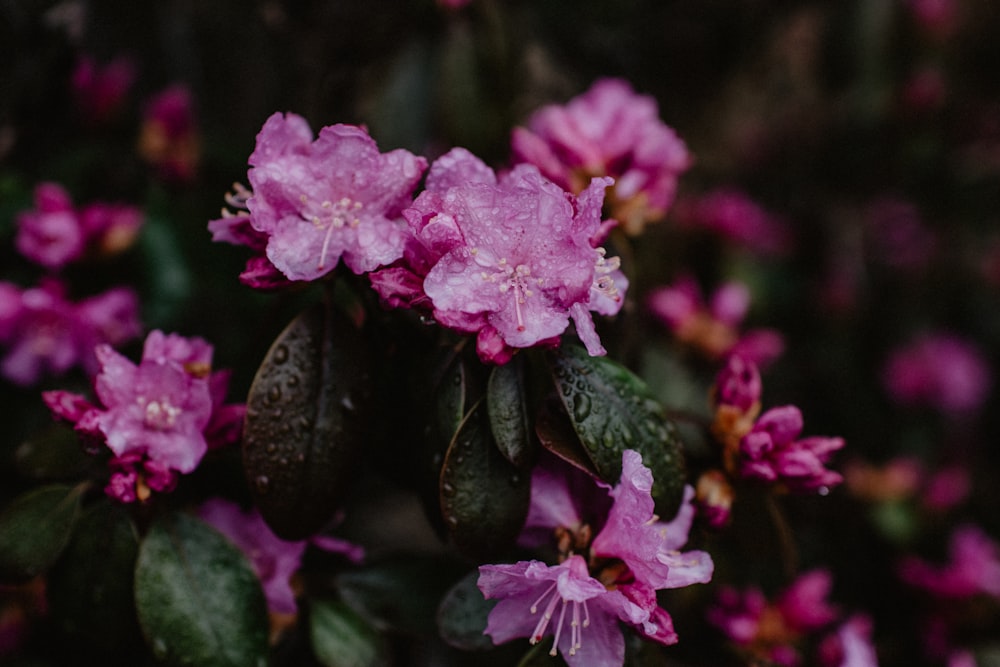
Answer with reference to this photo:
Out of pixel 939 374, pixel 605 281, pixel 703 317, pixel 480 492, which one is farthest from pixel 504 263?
pixel 939 374

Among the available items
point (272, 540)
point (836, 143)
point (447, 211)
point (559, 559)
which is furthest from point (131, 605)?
point (836, 143)

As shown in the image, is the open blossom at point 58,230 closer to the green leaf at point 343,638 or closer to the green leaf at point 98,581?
the green leaf at point 98,581

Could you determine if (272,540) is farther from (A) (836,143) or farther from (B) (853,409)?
(A) (836,143)

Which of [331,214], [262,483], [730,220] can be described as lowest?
[262,483]

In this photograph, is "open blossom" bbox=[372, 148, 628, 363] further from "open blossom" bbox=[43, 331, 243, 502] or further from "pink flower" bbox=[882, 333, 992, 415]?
"pink flower" bbox=[882, 333, 992, 415]

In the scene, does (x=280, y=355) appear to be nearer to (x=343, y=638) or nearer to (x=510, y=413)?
(x=510, y=413)

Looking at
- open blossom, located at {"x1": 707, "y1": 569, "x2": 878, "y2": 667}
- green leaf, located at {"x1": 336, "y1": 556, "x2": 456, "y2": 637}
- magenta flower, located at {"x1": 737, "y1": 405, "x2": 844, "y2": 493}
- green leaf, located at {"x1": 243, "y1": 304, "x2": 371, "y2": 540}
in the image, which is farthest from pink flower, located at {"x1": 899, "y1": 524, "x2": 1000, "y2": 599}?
green leaf, located at {"x1": 243, "y1": 304, "x2": 371, "y2": 540}

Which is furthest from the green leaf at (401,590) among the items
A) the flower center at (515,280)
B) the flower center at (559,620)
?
the flower center at (515,280)
